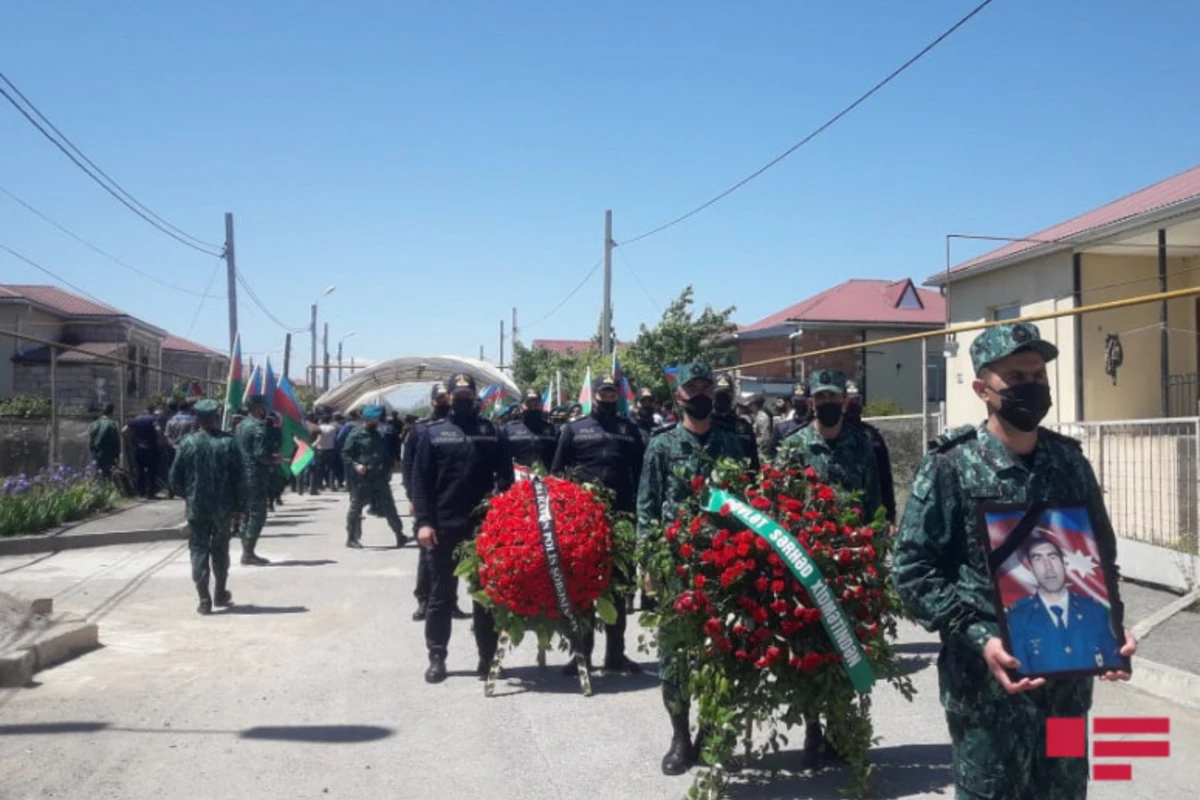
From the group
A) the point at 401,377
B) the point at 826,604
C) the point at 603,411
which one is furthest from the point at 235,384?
the point at 401,377

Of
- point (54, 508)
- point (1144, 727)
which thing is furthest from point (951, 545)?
point (54, 508)

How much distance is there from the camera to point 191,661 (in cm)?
850

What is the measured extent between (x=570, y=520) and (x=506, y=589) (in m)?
0.59

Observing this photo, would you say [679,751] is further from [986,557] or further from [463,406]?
[463,406]

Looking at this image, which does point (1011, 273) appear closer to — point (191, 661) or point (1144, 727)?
point (191, 661)

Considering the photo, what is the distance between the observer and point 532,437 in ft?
40.5

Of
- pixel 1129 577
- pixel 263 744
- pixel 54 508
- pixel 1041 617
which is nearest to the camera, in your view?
pixel 1041 617

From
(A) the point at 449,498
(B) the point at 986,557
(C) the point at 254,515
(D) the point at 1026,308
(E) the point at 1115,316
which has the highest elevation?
(D) the point at 1026,308

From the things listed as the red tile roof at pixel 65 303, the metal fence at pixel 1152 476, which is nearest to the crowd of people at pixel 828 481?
the metal fence at pixel 1152 476

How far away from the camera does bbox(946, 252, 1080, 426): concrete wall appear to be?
63.2 ft

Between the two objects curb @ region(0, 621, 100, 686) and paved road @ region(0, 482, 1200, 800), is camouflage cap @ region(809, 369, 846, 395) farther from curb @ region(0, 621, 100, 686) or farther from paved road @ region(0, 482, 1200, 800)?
curb @ region(0, 621, 100, 686)

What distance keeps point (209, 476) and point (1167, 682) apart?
26.0 ft

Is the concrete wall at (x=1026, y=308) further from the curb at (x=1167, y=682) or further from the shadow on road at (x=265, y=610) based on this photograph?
the shadow on road at (x=265, y=610)
